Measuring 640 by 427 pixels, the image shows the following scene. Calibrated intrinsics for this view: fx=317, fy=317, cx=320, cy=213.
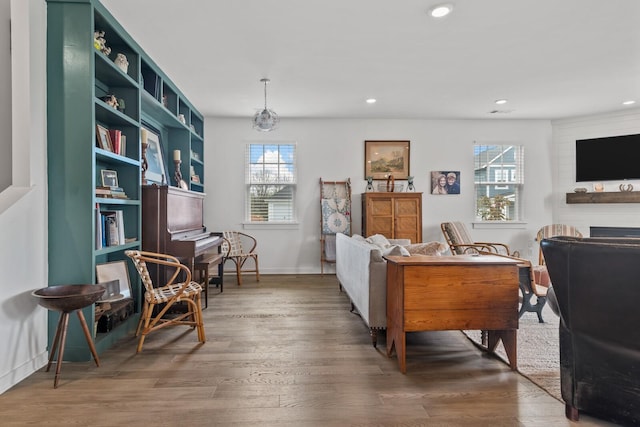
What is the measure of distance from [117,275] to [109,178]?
33.9 inches

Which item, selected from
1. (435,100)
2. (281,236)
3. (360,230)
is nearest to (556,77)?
(435,100)

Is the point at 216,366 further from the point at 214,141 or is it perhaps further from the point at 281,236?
the point at 214,141

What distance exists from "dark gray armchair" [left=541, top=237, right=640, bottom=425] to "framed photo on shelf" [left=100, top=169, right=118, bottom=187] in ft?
10.6

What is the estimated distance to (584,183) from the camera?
5.30 m

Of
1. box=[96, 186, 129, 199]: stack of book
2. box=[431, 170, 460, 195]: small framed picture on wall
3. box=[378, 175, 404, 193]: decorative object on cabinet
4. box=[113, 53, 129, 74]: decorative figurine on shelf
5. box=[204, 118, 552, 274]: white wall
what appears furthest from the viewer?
box=[431, 170, 460, 195]: small framed picture on wall

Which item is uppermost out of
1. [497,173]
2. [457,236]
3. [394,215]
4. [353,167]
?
[353,167]

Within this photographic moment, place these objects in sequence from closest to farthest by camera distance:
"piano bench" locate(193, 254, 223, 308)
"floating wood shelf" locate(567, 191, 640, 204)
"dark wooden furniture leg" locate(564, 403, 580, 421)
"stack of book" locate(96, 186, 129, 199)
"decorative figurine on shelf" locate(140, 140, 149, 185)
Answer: "dark wooden furniture leg" locate(564, 403, 580, 421) < "stack of book" locate(96, 186, 129, 199) < "decorative figurine on shelf" locate(140, 140, 149, 185) < "piano bench" locate(193, 254, 223, 308) < "floating wood shelf" locate(567, 191, 640, 204)

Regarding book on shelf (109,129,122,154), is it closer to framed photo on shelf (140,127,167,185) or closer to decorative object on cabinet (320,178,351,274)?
framed photo on shelf (140,127,167,185)

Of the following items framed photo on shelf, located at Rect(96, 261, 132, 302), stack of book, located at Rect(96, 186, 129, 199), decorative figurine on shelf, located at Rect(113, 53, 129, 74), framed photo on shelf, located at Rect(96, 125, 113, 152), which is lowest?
framed photo on shelf, located at Rect(96, 261, 132, 302)

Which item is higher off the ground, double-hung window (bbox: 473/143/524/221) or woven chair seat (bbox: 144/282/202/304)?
double-hung window (bbox: 473/143/524/221)

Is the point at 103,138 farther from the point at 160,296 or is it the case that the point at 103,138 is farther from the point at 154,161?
the point at 160,296

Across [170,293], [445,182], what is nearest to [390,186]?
[445,182]

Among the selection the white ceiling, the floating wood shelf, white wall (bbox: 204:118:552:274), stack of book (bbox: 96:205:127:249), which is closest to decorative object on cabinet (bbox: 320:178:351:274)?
white wall (bbox: 204:118:552:274)

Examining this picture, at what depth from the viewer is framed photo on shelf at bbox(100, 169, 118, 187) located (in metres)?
2.73
